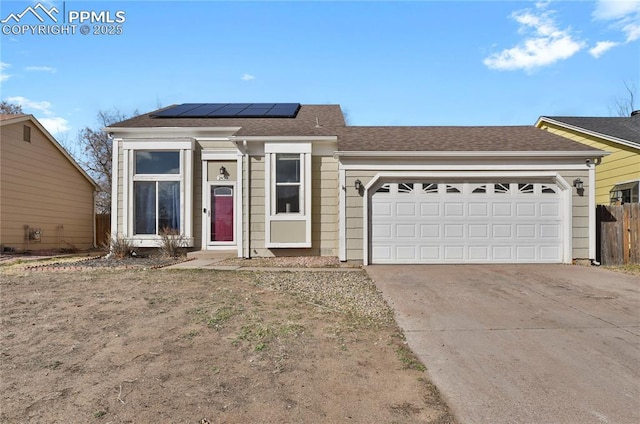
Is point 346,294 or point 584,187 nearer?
point 346,294

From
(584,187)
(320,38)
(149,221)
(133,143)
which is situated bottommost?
(149,221)

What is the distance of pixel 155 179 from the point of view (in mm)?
11133

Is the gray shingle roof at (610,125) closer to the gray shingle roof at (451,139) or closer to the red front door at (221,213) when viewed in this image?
the gray shingle roof at (451,139)

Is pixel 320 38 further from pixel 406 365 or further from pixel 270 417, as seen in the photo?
pixel 270 417

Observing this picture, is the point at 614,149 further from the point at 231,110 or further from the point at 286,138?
the point at 231,110

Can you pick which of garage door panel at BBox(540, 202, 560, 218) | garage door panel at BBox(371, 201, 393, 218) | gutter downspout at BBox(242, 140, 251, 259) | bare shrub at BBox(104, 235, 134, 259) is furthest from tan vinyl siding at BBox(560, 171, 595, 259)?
bare shrub at BBox(104, 235, 134, 259)

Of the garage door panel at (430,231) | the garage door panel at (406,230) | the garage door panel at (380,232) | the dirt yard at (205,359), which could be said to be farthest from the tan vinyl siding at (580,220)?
the dirt yard at (205,359)

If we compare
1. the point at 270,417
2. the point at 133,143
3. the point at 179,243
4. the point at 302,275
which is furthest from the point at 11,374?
the point at 133,143

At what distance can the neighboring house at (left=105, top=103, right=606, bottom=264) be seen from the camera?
30.9 feet

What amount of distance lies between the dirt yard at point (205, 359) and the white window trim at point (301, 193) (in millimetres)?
4314

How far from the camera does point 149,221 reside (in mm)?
11242

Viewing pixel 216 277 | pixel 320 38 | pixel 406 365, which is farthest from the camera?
pixel 320 38

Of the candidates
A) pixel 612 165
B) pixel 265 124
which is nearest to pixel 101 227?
pixel 265 124

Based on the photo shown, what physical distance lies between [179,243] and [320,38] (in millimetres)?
6747
